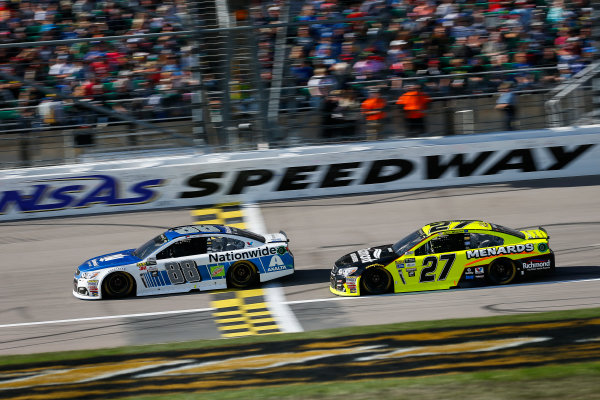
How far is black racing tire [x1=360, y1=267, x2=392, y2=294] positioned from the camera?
1240cm

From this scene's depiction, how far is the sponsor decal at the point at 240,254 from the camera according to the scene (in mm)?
13109

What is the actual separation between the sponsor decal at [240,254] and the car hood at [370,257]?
119cm

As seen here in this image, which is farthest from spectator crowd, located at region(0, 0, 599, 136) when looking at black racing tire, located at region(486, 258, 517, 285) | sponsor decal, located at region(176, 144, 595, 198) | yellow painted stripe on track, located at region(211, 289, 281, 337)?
black racing tire, located at region(486, 258, 517, 285)

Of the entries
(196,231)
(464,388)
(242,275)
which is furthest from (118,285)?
(464,388)

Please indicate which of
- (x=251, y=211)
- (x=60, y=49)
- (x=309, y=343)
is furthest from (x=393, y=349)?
(x=60, y=49)

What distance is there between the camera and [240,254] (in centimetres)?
1315

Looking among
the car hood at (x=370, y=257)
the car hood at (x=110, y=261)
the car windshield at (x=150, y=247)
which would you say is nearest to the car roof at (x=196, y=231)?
the car windshield at (x=150, y=247)

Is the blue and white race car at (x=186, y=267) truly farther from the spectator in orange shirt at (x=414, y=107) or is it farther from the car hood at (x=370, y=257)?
the spectator in orange shirt at (x=414, y=107)

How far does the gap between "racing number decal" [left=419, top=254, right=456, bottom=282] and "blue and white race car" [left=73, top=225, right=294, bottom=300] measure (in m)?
2.28

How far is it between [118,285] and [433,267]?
484cm

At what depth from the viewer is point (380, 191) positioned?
18.0 meters

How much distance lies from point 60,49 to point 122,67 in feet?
4.75

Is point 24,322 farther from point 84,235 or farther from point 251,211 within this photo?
point 251,211

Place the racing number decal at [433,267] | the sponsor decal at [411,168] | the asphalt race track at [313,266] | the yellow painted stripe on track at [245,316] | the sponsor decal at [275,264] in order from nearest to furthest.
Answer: the yellow painted stripe on track at [245,316] < the asphalt race track at [313,266] < the racing number decal at [433,267] < the sponsor decal at [275,264] < the sponsor decal at [411,168]
